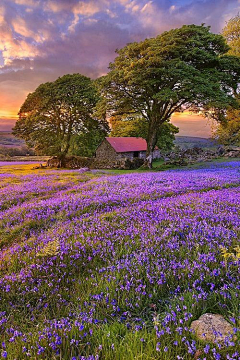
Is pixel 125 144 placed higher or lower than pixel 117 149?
higher

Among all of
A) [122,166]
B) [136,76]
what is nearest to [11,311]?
[136,76]

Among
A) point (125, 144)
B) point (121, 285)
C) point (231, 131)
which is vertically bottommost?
point (121, 285)

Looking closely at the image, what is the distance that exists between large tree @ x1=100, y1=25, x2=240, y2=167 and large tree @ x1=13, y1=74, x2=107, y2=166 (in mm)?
11715

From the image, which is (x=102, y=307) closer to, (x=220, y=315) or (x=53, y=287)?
(x=53, y=287)

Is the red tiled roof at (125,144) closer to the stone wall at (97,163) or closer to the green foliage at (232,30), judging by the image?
the stone wall at (97,163)

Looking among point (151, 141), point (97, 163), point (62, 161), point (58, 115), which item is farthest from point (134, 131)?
point (151, 141)

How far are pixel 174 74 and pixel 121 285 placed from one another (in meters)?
21.9

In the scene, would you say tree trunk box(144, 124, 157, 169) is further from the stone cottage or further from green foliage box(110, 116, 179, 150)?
green foliage box(110, 116, 179, 150)

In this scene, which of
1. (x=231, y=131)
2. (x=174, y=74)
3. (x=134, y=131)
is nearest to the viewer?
(x=174, y=74)

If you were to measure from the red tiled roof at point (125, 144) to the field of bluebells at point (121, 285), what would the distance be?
4023cm

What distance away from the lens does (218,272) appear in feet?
10.4

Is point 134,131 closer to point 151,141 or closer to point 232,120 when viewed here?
point 232,120

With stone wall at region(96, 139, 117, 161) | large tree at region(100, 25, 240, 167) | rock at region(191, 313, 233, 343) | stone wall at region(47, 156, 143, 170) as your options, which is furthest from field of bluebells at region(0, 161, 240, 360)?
stone wall at region(96, 139, 117, 161)

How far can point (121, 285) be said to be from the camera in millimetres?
3131
